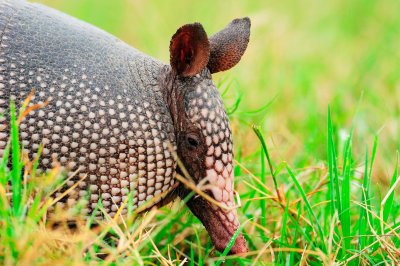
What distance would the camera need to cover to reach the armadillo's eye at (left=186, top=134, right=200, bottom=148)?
3.54 metres

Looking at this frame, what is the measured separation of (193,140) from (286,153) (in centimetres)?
220

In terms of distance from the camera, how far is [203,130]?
11.5 ft

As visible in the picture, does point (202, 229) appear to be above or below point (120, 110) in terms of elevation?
below

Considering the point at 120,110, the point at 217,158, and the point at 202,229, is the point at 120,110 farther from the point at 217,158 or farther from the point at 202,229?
the point at 202,229

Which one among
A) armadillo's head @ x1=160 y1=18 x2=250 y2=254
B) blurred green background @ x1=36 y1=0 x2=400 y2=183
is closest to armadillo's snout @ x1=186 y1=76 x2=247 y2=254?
armadillo's head @ x1=160 y1=18 x2=250 y2=254

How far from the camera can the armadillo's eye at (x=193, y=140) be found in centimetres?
354

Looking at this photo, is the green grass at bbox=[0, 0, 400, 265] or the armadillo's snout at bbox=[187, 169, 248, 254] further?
the armadillo's snout at bbox=[187, 169, 248, 254]

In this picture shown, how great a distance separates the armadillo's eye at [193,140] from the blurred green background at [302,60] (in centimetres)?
101

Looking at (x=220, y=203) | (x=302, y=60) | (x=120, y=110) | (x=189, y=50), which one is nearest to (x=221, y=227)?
(x=220, y=203)

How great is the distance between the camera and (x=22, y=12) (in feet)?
11.6

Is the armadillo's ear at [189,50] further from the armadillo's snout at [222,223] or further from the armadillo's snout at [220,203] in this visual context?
the armadillo's snout at [222,223]

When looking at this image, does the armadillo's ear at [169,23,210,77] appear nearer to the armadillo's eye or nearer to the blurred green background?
the armadillo's eye

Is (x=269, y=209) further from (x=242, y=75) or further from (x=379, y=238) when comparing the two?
(x=242, y=75)

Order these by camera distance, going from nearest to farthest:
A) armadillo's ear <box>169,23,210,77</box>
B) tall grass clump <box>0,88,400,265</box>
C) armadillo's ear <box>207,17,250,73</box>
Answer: tall grass clump <box>0,88,400,265</box> → armadillo's ear <box>169,23,210,77</box> → armadillo's ear <box>207,17,250,73</box>
